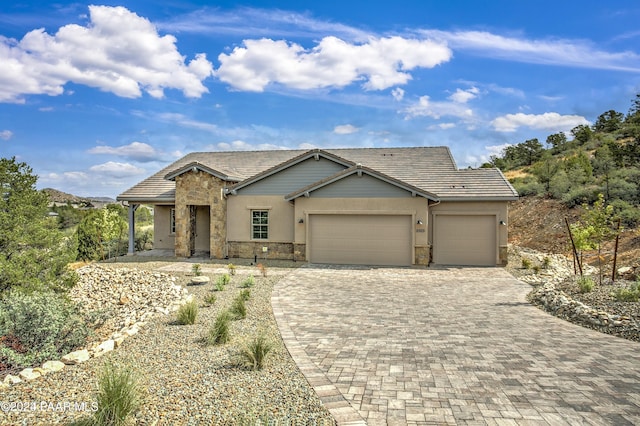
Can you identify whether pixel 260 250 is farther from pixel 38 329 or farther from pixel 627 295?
pixel 627 295

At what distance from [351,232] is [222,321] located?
10744 millimetres

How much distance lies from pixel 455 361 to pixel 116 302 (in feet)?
30.4

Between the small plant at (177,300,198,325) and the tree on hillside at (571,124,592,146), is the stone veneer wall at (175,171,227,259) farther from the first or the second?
the tree on hillside at (571,124,592,146)

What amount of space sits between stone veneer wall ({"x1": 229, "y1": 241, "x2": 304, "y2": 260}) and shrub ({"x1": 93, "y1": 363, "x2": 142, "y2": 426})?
13500 millimetres

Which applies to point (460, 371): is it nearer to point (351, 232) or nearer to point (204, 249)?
point (351, 232)

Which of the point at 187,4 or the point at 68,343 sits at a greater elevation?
the point at 187,4

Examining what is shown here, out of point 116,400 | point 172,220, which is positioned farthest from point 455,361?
point 172,220

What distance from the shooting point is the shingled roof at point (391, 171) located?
1719cm

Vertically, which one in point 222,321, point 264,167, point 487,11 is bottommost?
point 222,321

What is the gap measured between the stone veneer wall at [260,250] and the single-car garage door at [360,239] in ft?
4.17

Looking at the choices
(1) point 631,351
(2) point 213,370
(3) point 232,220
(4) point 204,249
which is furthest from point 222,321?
(4) point 204,249

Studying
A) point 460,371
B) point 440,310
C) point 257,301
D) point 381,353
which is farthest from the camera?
point 257,301

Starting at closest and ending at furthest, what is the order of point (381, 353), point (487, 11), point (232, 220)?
point (381, 353) → point (487, 11) → point (232, 220)

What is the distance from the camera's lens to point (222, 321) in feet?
22.5
